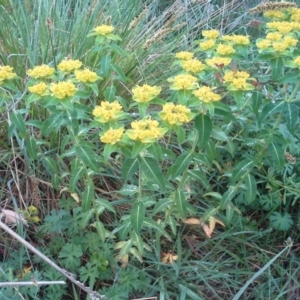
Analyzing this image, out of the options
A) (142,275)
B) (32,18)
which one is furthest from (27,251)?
(32,18)

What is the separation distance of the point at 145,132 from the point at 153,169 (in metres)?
0.17

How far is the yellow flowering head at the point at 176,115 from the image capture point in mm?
1812

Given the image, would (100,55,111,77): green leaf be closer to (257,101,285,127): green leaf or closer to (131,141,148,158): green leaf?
(131,141,148,158): green leaf

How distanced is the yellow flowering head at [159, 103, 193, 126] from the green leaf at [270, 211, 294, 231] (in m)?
0.87

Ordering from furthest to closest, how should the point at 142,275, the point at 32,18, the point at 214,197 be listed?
1. the point at 32,18
2. the point at 214,197
3. the point at 142,275

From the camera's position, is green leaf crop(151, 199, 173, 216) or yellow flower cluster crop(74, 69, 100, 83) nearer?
yellow flower cluster crop(74, 69, 100, 83)

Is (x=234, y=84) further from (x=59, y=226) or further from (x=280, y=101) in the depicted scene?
(x=59, y=226)

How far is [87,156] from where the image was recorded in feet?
6.40

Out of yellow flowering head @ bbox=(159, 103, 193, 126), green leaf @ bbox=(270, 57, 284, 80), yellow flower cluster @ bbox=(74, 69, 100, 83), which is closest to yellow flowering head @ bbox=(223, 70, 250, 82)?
green leaf @ bbox=(270, 57, 284, 80)

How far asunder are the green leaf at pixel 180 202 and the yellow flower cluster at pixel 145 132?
378 mm

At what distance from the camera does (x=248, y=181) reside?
2.15 metres

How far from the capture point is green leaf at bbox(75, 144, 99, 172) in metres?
1.93

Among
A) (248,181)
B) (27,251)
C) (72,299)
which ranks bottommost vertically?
(72,299)

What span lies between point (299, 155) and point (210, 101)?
898 millimetres
